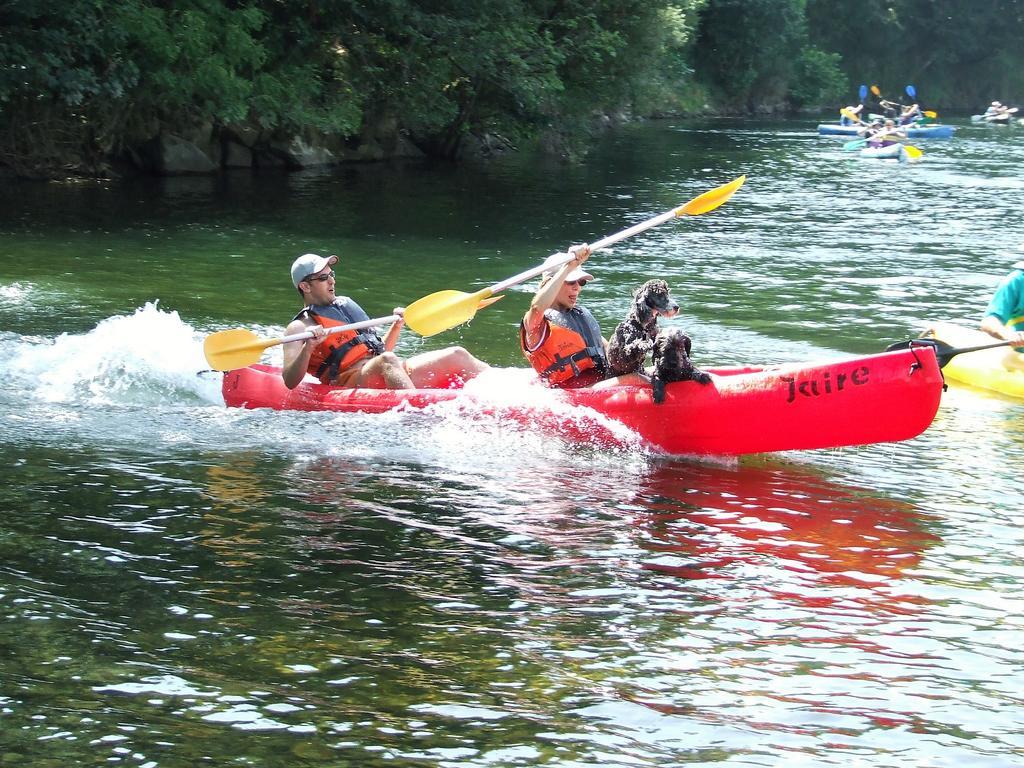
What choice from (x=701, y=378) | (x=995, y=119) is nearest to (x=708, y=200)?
(x=701, y=378)

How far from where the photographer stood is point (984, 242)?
15.2m

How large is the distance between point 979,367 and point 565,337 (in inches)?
125

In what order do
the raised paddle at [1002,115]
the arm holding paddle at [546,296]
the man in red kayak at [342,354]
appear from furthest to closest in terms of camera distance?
the raised paddle at [1002,115] → the man in red kayak at [342,354] → the arm holding paddle at [546,296]

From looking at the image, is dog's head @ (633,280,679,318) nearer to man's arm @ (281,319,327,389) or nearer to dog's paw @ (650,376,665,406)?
dog's paw @ (650,376,665,406)

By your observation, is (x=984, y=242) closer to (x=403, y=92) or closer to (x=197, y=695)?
(x=403, y=92)

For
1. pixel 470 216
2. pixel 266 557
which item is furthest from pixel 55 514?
pixel 470 216

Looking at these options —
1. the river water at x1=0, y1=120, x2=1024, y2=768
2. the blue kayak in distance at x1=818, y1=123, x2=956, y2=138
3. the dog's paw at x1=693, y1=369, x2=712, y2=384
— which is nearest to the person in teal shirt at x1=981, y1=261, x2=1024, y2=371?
the river water at x1=0, y1=120, x2=1024, y2=768

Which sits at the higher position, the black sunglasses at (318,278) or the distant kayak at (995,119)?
the distant kayak at (995,119)

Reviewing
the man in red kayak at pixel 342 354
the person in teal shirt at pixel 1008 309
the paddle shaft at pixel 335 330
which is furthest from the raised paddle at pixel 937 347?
the paddle shaft at pixel 335 330

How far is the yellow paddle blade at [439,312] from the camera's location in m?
7.49

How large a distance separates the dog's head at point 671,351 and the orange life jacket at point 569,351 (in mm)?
537

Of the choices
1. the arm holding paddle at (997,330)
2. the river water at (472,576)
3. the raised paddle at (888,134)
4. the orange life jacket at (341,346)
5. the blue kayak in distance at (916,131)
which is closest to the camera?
the river water at (472,576)

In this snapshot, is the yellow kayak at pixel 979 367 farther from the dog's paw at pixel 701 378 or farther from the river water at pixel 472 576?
the dog's paw at pixel 701 378

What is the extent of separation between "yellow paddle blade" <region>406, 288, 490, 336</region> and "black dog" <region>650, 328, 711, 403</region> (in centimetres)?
137
